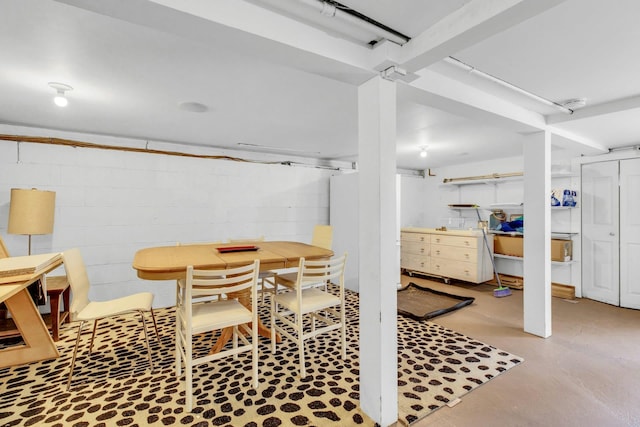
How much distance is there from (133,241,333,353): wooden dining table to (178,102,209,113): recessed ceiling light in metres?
1.38

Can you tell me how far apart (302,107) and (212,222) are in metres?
2.40

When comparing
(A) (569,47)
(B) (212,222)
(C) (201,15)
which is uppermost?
(A) (569,47)

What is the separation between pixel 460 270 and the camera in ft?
16.5

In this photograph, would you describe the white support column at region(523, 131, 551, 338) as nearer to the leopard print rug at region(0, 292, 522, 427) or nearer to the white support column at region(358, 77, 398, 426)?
the leopard print rug at region(0, 292, 522, 427)

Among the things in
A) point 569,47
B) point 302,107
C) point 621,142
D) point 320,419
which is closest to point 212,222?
point 302,107

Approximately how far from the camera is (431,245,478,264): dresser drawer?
4879mm

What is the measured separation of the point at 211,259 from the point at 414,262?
4.42 meters

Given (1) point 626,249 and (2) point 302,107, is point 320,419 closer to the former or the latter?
(2) point 302,107

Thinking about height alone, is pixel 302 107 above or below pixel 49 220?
above

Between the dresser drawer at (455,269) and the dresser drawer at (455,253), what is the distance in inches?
2.7

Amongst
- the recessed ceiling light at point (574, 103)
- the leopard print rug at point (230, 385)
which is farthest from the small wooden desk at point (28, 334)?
the recessed ceiling light at point (574, 103)

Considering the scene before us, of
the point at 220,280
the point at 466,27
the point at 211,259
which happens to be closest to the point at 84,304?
the point at 211,259

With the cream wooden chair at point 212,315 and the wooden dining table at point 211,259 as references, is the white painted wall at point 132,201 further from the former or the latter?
the cream wooden chair at point 212,315

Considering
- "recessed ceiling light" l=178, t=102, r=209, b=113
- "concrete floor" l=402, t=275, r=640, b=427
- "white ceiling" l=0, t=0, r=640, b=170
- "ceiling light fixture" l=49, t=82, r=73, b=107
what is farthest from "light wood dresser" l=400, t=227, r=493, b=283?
"ceiling light fixture" l=49, t=82, r=73, b=107
